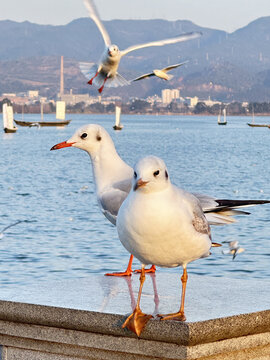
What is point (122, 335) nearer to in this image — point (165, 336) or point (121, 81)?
point (165, 336)

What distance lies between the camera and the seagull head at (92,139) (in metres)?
7.52

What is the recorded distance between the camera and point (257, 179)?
50.0m

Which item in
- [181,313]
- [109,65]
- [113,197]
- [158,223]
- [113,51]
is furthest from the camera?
[109,65]

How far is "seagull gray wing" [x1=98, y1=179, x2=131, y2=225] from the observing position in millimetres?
7480

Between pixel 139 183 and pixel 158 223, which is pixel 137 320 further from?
pixel 139 183

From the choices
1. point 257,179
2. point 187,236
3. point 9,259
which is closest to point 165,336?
point 187,236

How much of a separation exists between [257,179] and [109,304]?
147 feet

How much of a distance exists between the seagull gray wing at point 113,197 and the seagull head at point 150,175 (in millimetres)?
Result: 2436

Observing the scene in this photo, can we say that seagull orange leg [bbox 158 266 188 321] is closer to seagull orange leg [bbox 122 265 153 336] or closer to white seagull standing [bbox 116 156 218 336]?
white seagull standing [bbox 116 156 218 336]

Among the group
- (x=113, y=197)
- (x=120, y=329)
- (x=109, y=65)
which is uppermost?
(x=109, y=65)

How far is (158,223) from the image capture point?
16.6 feet

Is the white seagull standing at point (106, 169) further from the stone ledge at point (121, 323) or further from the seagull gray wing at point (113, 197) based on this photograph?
the stone ledge at point (121, 323)

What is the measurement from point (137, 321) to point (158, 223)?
0.74m

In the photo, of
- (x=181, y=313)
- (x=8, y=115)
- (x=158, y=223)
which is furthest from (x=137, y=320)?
(x=8, y=115)
